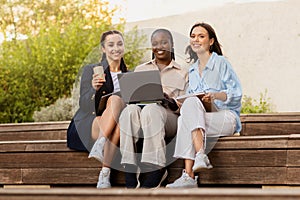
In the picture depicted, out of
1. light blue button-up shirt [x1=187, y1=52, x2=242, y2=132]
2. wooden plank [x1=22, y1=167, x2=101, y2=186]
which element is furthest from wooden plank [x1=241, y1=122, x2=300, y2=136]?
wooden plank [x1=22, y1=167, x2=101, y2=186]

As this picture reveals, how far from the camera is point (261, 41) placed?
7.41 m

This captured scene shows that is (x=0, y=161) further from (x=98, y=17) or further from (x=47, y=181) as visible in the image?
(x=98, y=17)

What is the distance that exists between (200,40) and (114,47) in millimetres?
472

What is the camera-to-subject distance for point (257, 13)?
754 cm

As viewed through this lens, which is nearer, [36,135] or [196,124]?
[196,124]

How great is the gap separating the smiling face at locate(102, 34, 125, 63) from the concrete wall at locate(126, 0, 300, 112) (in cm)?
340

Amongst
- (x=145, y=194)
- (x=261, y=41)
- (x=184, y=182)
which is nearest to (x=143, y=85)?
(x=184, y=182)

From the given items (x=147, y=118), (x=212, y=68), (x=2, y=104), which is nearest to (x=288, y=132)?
(x=212, y=68)

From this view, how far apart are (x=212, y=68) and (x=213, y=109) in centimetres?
24

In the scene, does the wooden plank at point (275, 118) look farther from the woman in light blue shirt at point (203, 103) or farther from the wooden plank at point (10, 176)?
the wooden plank at point (10, 176)

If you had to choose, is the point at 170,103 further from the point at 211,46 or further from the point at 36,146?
the point at 36,146

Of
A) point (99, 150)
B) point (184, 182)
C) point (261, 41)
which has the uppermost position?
point (261, 41)

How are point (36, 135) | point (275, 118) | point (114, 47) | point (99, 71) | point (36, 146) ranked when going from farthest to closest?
point (36, 135) → point (275, 118) → point (36, 146) → point (114, 47) → point (99, 71)

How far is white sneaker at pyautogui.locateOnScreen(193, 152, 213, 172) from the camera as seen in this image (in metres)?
3.12
